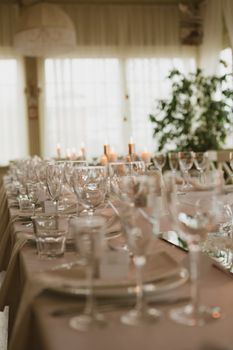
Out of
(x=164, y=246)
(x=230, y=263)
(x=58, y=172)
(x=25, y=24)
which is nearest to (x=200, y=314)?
(x=230, y=263)

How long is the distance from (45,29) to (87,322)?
182 inches

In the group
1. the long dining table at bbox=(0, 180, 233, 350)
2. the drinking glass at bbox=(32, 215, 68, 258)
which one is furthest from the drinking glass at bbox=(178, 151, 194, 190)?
the long dining table at bbox=(0, 180, 233, 350)

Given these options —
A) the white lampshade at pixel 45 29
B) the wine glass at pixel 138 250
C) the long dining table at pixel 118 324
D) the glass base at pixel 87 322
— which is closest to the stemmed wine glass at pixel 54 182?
the long dining table at pixel 118 324

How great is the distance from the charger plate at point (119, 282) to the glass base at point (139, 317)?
5 centimetres

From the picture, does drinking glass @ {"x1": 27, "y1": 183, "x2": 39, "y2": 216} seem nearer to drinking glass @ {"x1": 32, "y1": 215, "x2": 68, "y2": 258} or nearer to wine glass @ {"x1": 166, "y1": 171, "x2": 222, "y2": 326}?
drinking glass @ {"x1": 32, "y1": 215, "x2": 68, "y2": 258}

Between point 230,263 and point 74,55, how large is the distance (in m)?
6.88

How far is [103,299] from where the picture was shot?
3.19ft

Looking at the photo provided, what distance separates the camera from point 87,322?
2.93 ft

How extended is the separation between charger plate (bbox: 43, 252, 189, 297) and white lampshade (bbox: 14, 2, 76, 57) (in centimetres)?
436

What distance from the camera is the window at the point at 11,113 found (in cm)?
770

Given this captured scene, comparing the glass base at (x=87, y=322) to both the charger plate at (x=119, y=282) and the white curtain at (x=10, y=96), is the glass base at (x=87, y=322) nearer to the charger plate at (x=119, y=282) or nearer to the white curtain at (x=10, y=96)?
the charger plate at (x=119, y=282)

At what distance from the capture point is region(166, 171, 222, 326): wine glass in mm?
919

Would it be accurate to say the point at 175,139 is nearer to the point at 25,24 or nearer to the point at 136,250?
the point at 25,24

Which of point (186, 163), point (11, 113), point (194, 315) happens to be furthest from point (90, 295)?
point (11, 113)
